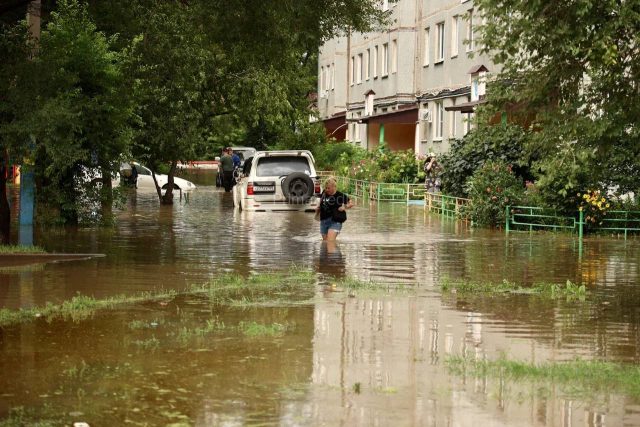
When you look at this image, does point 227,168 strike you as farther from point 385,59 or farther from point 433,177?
point 433,177

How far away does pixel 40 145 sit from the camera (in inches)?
720

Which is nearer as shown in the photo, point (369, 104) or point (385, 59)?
point (385, 59)

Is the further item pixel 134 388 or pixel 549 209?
pixel 549 209

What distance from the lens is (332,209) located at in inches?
920

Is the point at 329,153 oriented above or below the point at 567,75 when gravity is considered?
above

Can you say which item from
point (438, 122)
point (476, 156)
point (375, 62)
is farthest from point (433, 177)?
point (375, 62)

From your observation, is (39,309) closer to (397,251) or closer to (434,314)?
(434,314)

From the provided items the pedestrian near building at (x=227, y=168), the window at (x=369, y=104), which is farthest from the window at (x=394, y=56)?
the pedestrian near building at (x=227, y=168)

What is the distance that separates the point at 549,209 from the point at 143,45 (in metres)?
11.1

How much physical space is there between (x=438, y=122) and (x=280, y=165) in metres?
17.5

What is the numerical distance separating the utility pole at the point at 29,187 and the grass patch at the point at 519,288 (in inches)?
292

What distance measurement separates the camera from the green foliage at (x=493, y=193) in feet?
91.2

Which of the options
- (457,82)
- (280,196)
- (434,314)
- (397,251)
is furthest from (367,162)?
(434,314)

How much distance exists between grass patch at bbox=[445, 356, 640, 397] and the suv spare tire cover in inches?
810
